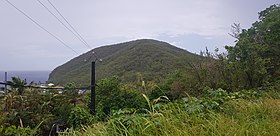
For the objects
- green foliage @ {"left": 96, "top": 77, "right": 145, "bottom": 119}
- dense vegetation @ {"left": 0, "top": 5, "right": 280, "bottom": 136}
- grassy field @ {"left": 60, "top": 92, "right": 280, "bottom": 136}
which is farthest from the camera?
green foliage @ {"left": 96, "top": 77, "right": 145, "bottom": 119}

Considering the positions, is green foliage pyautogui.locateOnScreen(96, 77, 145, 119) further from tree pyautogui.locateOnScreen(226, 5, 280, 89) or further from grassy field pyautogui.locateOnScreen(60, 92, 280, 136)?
grassy field pyautogui.locateOnScreen(60, 92, 280, 136)

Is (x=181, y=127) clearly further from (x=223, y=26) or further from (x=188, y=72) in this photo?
(x=223, y=26)

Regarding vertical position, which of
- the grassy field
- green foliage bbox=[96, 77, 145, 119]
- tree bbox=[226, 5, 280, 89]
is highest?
tree bbox=[226, 5, 280, 89]

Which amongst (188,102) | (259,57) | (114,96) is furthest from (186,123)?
(114,96)

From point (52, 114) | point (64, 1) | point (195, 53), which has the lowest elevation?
point (52, 114)

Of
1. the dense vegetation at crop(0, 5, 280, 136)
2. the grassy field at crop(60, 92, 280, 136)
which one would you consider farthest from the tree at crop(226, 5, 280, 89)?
the grassy field at crop(60, 92, 280, 136)

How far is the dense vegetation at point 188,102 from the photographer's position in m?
2.57

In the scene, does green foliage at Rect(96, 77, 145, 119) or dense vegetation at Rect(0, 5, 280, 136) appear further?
green foliage at Rect(96, 77, 145, 119)

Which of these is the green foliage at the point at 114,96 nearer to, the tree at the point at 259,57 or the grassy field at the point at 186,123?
the tree at the point at 259,57

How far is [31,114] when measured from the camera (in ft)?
30.6

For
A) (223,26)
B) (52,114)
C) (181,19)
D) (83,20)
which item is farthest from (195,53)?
(52,114)

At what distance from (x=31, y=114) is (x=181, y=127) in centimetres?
779

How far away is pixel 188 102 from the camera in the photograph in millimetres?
3512

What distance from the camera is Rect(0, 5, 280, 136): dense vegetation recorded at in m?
2.57
